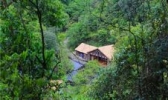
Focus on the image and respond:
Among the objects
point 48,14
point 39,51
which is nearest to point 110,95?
point 48,14

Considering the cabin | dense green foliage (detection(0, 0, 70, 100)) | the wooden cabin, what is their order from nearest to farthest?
dense green foliage (detection(0, 0, 70, 100)) → the cabin → the wooden cabin

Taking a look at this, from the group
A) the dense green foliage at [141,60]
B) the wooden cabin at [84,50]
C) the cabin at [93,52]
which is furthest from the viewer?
the wooden cabin at [84,50]

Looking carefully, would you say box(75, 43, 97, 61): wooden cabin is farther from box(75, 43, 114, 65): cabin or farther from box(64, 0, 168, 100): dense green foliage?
box(64, 0, 168, 100): dense green foliage

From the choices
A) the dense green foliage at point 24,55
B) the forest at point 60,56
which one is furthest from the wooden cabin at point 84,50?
the dense green foliage at point 24,55

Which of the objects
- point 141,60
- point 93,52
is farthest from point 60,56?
point 93,52

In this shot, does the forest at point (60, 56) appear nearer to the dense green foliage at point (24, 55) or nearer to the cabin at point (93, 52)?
the dense green foliage at point (24, 55)

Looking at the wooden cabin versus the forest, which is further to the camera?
the wooden cabin

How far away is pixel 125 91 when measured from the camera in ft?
8.43

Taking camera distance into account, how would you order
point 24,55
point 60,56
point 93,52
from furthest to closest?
point 93,52, point 60,56, point 24,55

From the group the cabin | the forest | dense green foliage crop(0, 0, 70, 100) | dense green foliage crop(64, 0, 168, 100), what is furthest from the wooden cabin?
dense green foliage crop(0, 0, 70, 100)

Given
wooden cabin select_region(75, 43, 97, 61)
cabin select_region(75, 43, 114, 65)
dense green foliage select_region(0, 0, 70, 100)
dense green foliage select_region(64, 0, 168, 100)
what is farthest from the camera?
wooden cabin select_region(75, 43, 97, 61)

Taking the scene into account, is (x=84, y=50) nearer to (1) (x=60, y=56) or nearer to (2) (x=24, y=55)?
(1) (x=60, y=56)

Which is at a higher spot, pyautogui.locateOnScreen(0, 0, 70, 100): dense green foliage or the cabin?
pyautogui.locateOnScreen(0, 0, 70, 100): dense green foliage

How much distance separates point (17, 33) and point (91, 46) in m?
8.75
